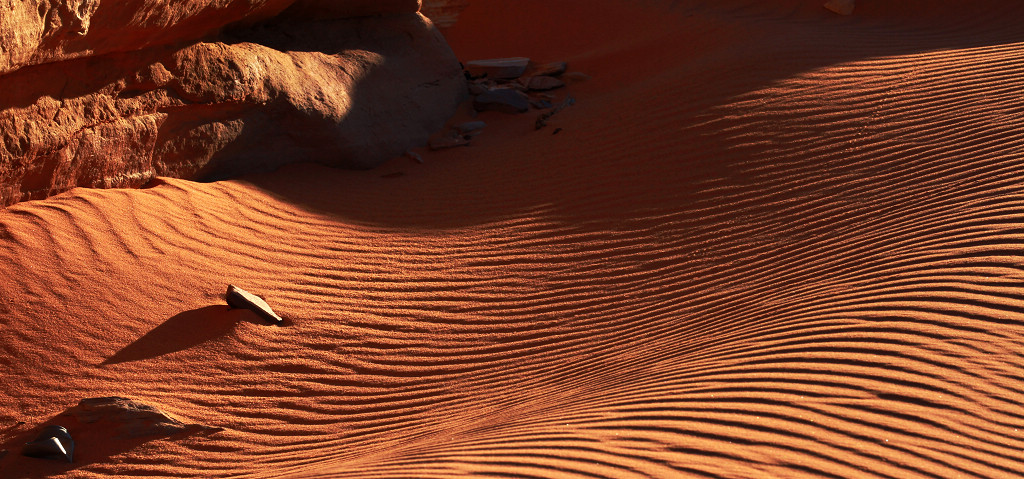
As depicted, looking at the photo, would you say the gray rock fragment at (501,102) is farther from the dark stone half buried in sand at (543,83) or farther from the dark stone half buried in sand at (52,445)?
the dark stone half buried in sand at (52,445)

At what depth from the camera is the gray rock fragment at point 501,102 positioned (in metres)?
9.42

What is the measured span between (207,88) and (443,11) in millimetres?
7800

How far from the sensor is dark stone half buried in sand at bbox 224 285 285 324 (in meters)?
5.29

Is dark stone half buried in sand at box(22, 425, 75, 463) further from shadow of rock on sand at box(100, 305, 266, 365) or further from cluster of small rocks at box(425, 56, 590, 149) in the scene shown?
cluster of small rocks at box(425, 56, 590, 149)

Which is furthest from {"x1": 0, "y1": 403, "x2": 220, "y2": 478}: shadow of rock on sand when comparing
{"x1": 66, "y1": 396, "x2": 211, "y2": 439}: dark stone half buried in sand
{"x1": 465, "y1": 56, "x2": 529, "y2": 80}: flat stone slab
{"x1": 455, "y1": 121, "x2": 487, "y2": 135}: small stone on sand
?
{"x1": 465, "y1": 56, "x2": 529, "y2": 80}: flat stone slab

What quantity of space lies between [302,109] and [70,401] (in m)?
3.58

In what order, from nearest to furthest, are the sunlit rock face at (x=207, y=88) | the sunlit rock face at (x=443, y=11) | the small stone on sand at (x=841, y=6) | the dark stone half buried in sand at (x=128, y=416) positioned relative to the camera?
the dark stone half buried in sand at (x=128, y=416) < the sunlit rock face at (x=207, y=88) < the small stone on sand at (x=841, y=6) < the sunlit rock face at (x=443, y=11)

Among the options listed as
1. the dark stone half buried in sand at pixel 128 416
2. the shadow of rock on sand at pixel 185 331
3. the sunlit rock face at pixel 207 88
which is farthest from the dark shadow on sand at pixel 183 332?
the sunlit rock face at pixel 207 88

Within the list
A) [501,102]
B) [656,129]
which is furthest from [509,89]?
[656,129]

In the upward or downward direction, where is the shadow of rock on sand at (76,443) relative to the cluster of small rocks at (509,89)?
downward

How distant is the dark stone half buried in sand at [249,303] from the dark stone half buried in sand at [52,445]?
4.03ft

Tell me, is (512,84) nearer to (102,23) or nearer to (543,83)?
(543,83)

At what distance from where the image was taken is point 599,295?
18.7 feet

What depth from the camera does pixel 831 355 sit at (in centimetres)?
385
